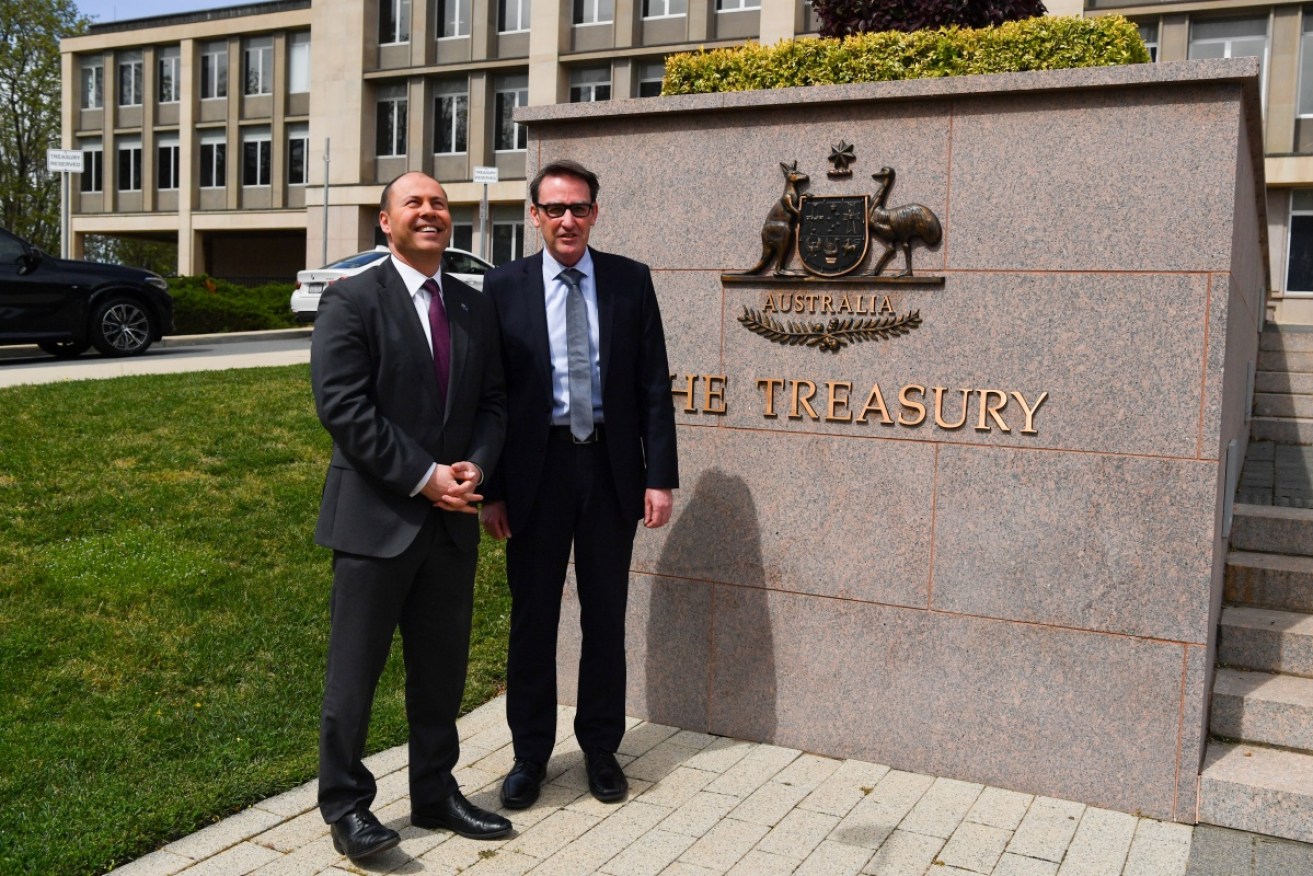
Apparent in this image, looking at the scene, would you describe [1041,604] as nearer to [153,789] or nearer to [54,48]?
[153,789]

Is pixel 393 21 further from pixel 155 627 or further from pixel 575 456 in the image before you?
pixel 575 456

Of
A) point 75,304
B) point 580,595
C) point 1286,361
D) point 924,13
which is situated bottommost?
point 580,595

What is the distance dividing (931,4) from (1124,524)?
2866mm

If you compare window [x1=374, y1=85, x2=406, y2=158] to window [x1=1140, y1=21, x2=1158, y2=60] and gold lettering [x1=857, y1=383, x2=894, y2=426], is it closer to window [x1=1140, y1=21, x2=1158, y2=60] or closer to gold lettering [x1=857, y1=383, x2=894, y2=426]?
window [x1=1140, y1=21, x2=1158, y2=60]

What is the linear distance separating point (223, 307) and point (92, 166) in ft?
106

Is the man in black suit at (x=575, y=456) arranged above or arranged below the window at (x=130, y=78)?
below

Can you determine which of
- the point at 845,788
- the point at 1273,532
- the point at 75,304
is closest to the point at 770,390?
the point at 845,788

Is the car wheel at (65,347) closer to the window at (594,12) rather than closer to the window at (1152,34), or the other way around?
the window at (594,12)

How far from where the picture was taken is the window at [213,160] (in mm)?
46531

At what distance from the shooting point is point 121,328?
1545cm

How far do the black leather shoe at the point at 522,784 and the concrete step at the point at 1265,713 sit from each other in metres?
2.71

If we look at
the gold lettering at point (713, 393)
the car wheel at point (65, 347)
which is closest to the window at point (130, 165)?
the car wheel at point (65, 347)

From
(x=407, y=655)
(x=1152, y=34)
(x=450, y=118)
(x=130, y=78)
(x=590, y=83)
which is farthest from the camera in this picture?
(x=130, y=78)

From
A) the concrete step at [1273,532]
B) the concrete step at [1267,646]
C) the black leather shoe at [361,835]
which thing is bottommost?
the black leather shoe at [361,835]
